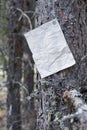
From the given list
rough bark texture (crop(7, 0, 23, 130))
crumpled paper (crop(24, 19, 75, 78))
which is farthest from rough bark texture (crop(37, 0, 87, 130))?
rough bark texture (crop(7, 0, 23, 130))

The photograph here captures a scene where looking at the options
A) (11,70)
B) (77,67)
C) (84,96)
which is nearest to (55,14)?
(77,67)

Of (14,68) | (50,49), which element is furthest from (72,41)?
(14,68)

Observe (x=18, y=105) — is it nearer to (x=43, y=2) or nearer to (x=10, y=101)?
(x=10, y=101)

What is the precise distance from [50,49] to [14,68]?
3455mm

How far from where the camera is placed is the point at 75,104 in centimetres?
168

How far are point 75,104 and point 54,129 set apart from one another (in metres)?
0.46

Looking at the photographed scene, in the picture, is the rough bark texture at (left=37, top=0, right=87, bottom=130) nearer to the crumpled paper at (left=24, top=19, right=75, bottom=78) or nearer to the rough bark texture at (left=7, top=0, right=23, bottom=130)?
the crumpled paper at (left=24, top=19, right=75, bottom=78)

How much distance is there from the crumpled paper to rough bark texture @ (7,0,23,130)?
10.5ft

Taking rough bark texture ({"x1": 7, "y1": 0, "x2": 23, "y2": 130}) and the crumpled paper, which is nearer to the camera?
the crumpled paper

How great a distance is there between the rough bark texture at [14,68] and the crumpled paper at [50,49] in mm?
3202

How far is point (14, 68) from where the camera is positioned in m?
5.50

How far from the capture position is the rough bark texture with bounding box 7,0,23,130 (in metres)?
5.49

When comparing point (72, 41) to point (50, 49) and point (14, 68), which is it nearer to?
point (50, 49)

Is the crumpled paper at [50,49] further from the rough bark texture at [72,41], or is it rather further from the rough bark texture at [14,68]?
the rough bark texture at [14,68]
